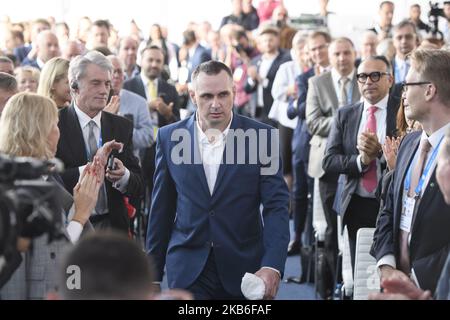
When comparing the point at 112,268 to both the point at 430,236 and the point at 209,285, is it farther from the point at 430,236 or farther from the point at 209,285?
the point at 209,285

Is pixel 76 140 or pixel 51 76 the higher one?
pixel 51 76

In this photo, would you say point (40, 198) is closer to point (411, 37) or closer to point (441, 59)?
point (441, 59)

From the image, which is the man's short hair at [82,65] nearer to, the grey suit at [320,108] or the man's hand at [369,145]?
the man's hand at [369,145]

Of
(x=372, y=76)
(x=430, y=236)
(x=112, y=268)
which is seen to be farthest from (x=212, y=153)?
(x=112, y=268)

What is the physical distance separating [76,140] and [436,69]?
7.51 ft

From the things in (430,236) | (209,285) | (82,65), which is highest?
(82,65)

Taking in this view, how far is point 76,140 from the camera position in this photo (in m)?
5.94

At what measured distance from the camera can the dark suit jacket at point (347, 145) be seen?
6.88m

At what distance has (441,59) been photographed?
4.72m

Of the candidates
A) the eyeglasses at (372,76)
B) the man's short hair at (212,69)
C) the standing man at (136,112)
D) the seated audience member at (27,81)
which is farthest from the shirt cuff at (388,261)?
the seated audience member at (27,81)

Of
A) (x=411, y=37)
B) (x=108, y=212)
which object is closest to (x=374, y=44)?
(x=411, y=37)

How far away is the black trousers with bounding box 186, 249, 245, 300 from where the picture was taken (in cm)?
511

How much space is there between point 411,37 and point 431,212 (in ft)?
21.5

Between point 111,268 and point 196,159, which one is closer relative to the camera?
point 111,268
